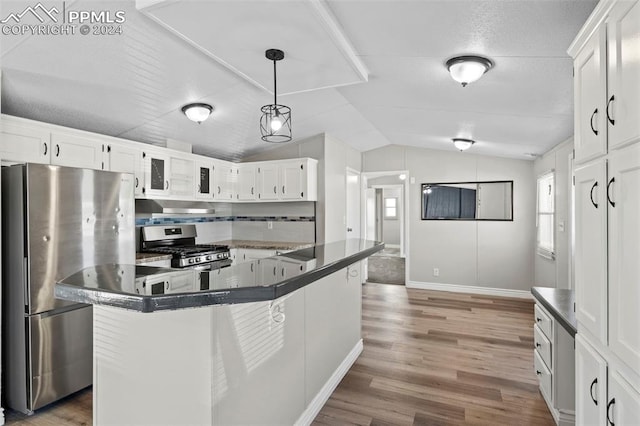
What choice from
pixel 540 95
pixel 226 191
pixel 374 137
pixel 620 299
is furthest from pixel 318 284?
pixel 374 137

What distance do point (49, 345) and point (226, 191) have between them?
9.70 feet

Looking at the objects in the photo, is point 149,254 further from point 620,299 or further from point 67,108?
point 620,299

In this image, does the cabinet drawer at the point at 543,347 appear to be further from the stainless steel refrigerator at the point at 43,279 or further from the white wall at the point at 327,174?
the stainless steel refrigerator at the point at 43,279

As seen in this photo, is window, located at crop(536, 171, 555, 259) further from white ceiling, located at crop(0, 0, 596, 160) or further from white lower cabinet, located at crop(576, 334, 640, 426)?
white lower cabinet, located at crop(576, 334, 640, 426)

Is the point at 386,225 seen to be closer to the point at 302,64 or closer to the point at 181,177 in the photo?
the point at 181,177

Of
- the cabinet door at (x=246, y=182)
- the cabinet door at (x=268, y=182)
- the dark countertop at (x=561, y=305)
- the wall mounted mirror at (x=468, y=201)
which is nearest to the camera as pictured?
the dark countertop at (x=561, y=305)

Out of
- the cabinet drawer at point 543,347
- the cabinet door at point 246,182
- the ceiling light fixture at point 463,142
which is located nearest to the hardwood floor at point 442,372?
the cabinet drawer at point 543,347

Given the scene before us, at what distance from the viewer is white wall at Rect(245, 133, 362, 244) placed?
5238 millimetres

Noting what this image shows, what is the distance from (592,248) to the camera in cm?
146

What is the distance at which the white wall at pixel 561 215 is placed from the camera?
12.9 ft

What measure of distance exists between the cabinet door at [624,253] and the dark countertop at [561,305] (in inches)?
22.8

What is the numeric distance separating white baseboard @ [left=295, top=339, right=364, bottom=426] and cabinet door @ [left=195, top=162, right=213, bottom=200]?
274 centimetres

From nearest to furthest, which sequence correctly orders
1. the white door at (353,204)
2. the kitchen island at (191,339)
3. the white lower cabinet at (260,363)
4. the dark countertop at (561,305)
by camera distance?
the kitchen island at (191,339)
the white lower cabinet at (260,363)
the dark countertop at (561,305)
the white door at (353,204)

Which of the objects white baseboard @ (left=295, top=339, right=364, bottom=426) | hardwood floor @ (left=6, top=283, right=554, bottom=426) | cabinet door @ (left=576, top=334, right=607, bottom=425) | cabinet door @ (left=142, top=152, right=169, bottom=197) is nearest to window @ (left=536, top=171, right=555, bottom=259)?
hardwood floor @ (left=6, top=283, right=554, bottom=426)
